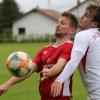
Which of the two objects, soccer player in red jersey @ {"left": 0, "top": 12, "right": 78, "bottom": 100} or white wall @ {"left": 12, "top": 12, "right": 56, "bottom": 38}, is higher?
soccer player in red jersey @ {"left": 0, "top": 12, "right": 78, "bottom": 100}

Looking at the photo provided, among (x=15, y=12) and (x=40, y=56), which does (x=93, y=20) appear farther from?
(x=15, y=12)

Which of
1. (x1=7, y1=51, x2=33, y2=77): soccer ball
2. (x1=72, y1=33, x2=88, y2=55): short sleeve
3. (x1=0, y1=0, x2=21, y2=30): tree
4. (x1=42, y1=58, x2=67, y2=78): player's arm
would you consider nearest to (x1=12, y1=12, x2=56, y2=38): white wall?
A: (x1=0, y1=0, x2=21, y2=30): tree

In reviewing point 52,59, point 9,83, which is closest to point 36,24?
point 9,83

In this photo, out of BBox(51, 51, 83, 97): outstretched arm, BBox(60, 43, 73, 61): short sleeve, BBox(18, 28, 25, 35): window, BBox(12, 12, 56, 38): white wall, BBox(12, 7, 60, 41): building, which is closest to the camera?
BBox(51, 51, 83, 97): outstretched arm

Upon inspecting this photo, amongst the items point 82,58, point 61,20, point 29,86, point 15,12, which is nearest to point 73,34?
point 61,20

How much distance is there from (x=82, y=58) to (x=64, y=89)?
64 cm

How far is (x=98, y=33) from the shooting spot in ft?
19.2

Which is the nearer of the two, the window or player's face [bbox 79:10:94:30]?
player's face [bbox 79:10:94:30]

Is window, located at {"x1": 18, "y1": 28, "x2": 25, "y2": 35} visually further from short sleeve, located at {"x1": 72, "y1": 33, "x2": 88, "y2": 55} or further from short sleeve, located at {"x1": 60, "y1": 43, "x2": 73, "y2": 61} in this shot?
short sleeve, located at {"x1": 72, "y1": 33, "x2": 88, "y2": 55}

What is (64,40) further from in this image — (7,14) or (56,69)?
(7,14)

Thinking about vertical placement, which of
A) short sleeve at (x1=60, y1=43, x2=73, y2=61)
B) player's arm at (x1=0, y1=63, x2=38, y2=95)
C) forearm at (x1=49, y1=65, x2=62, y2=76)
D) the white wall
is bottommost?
the white wall

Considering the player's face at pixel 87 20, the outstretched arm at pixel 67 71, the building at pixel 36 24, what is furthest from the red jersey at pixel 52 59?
the building at pixel 36 24

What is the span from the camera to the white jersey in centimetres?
567

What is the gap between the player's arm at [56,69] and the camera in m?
5.75
